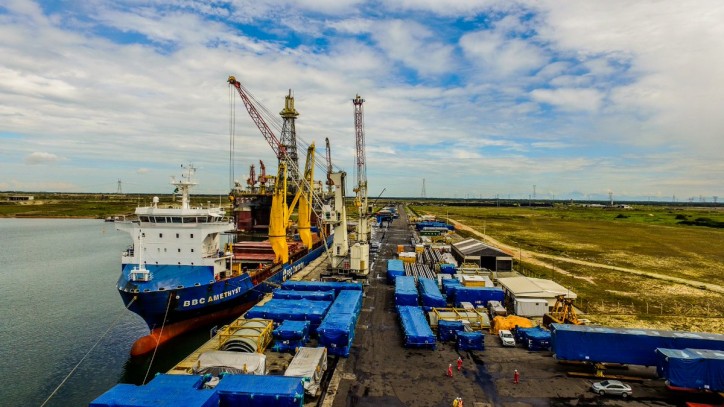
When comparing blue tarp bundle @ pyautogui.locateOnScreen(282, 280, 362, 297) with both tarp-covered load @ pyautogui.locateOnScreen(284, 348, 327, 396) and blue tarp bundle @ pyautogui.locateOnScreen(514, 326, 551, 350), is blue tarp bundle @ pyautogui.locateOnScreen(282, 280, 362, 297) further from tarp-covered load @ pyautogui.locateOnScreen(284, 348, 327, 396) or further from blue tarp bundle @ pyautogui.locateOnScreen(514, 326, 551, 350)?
blue tarp bundle @ pyautogui.locateOnScreen(514, 326, 551, 350)

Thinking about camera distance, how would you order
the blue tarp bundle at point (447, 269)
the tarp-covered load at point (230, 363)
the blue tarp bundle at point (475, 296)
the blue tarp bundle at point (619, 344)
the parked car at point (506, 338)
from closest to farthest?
the tarp-covered load at point (230, 363)
the blue tarp bundle at point (619, 344)
the parked car at point (506, 338)
the blue tarp bundle at point (475, 296)
the blue tarp bundle at point (447, 269)

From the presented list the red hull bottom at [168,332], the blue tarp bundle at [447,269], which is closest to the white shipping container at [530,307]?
→ the blue tarp bundle at [447,269]

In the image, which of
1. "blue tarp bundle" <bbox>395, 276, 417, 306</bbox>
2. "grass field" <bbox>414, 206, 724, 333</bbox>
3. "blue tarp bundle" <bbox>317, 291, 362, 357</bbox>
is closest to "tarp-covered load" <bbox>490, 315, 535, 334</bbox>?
"blue tarp bundle" <bbox>395, 276, 417, 306</bbox>

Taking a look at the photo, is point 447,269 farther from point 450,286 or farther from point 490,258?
point 450,286

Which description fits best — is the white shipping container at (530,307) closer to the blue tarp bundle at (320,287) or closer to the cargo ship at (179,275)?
the blue tarp bundle at (320,287)

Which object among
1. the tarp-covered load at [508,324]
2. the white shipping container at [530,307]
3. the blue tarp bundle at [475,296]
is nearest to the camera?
the tarp-covered load at [508,324]

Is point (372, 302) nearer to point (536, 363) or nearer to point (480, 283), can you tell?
point (480, 283)
